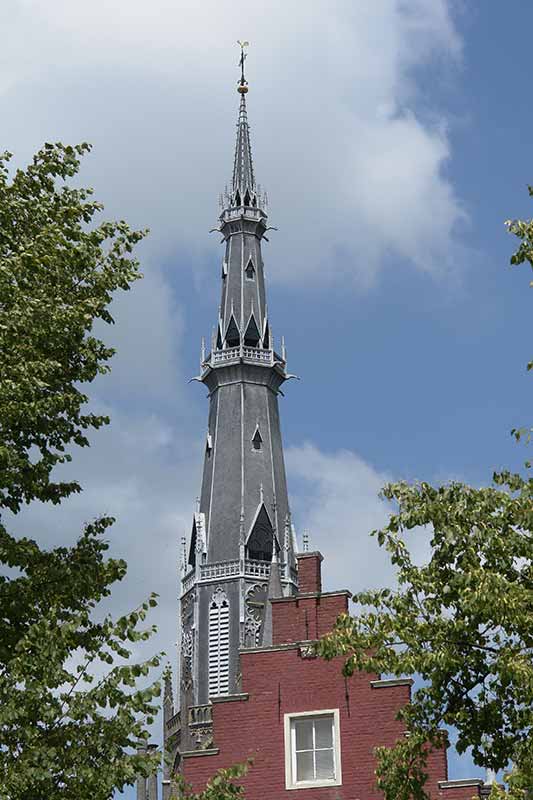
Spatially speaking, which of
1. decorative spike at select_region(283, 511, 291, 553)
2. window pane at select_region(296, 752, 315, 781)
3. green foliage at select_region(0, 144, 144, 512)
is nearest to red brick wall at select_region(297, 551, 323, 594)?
window pane at select_region(296, 752, 315, 781)

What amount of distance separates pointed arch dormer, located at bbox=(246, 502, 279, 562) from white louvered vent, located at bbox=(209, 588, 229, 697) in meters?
4.15

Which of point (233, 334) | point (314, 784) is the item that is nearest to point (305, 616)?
point (314, 784)

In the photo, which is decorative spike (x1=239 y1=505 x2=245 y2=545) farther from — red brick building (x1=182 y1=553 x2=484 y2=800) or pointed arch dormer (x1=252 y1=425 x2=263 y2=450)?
red brick building (x1=182 y1=553 x2=484 y2=800)

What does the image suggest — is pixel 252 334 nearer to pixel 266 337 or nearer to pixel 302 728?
pixel 266 337

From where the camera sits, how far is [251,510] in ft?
344

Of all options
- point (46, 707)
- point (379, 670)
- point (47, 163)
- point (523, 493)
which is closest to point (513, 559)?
point (523, 493)

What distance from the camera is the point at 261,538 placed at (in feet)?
343

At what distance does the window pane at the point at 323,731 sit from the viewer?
2409 cm

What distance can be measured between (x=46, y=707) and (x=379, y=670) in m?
4.62

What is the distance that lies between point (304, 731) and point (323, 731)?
1.08ft

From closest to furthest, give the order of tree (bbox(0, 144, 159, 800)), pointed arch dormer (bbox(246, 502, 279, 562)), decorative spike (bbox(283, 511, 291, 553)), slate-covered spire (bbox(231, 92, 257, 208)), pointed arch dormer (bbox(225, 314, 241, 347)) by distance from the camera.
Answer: tree (bbox(0, 144, 159, 800)) → pointed arch dormer (bbox(246, 502, 279, 562)) → decorative spike (bbox(283, 511, 291, 553)) → pointed arch dormer (bbox(225, 314, 241, 347)) → slate-covered spire (bbox(231, 92, 257, 208))

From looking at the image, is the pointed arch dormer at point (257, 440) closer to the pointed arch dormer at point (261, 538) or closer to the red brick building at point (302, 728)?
the pointed arch dormer at point (261, 538)

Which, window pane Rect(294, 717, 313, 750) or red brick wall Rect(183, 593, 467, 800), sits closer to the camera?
red brick wall Rect(183, 593, 467, 800)

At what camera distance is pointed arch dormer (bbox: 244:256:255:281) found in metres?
115
